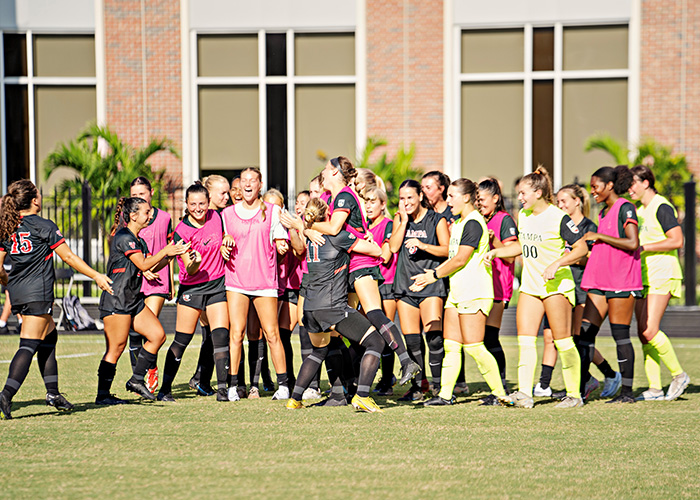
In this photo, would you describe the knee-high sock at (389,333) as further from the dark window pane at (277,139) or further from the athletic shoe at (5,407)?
the dark window pane at (277,139)

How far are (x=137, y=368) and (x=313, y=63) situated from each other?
13637 mm

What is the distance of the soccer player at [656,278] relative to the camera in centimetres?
827

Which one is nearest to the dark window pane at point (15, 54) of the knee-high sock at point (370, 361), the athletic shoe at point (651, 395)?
the knee-high sock at point (370, 361)

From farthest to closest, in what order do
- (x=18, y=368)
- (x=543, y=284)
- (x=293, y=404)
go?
(x=543, y=284) < (x=293, y=404) < (x=18, y=368)

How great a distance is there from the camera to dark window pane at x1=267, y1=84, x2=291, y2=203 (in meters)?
20.8

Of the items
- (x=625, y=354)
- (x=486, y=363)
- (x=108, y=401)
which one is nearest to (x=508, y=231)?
(x=486, y=363)

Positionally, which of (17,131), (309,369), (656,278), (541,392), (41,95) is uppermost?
(41,95)

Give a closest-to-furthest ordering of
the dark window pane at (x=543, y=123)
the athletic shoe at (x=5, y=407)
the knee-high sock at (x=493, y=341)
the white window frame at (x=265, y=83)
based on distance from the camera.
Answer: the athletic shoe at (x=5, y=407), the knee-high sock at (x=493, y=341), the dark window pane at (x=543, y=123), the white window frame at (x=265, y=83)

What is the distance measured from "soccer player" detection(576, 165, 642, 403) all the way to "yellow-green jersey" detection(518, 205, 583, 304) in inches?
16.6

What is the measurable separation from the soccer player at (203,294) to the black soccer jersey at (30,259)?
45.8 inches

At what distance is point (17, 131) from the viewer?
2089cm

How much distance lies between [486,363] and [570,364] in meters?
0.76

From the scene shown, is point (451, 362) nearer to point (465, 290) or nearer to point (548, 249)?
point (465, 290)

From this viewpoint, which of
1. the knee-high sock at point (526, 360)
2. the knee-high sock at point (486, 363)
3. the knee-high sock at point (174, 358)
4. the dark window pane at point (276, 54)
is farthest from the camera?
the dark window pane at point (276, 54)
